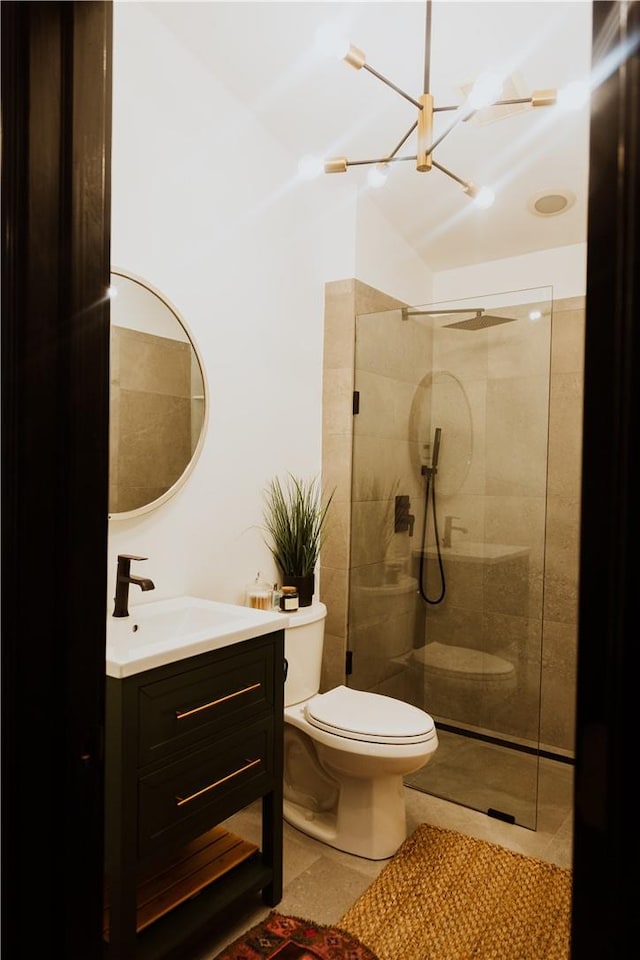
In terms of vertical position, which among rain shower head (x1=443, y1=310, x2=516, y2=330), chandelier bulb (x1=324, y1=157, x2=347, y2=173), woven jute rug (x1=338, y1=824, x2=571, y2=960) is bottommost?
woven jute rug (x1=338, y1=824, x2=571, y2=960)

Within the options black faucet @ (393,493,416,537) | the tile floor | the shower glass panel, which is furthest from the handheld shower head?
the tile floor

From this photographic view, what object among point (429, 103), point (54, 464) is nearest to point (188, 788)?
point (54, 464)

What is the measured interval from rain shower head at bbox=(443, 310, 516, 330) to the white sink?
1545 mm

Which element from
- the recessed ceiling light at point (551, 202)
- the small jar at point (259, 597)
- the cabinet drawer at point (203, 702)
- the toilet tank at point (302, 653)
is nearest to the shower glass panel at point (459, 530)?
the toilet tank at point (302, 653)

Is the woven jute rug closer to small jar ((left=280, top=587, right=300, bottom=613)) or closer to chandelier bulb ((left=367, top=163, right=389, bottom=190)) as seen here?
small jar ((left=280, top=587, right=300, bottom=613))

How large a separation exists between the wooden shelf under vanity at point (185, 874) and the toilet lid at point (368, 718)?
45 cm

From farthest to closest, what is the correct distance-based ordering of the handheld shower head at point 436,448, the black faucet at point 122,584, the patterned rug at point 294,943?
the handheld shower head at point 436,448
the black faucet at point 122,584
the patterned rug at point 294,943

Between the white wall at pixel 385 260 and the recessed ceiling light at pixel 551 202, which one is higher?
the recessed ceiling light at pixel 551 202

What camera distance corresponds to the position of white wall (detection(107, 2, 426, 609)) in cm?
192

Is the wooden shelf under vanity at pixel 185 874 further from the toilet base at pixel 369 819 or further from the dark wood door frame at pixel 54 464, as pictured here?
the dark wood door frame at pixel 54 464

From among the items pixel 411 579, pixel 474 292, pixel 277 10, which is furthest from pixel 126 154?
pixel 474 292

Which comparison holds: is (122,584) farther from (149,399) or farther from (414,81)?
(414,81)

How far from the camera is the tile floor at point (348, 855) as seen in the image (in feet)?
5.87

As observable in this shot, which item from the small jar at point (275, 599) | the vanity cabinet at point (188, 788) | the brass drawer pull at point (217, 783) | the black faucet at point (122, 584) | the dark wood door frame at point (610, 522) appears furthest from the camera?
the small jar at point (275, 599)
